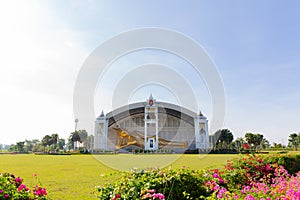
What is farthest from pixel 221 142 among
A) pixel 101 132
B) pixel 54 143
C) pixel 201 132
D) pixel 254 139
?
pixel 54 143

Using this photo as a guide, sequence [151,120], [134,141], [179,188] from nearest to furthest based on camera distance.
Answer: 1. [179,188]
2. [151,120]
3. [134,141]

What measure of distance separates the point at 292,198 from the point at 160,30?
7.42 metres

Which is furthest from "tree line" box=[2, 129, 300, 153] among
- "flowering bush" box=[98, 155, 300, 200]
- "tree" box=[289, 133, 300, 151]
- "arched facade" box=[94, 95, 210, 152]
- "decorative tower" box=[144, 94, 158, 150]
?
"flowering bush" box=[98, 155, 300, 200]

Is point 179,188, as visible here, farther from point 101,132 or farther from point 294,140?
point 294,140

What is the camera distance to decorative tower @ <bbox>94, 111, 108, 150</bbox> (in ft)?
154

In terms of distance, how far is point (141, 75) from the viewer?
38.0 ft

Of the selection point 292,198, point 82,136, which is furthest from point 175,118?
point 292,198

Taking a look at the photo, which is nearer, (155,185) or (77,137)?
(155,185)

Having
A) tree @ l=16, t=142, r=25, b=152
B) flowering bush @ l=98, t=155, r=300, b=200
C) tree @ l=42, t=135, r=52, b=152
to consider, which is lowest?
tree @ l=16, t=142, r=25, b=152

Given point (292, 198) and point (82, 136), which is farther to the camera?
point (82, 136)

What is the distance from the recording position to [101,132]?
47.7m

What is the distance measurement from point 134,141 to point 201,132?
13.2 meters

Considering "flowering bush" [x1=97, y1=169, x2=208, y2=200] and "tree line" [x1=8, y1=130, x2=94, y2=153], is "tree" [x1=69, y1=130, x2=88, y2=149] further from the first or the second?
"flowering bush" [x1=97, y1=169, x2=208, y2=200]

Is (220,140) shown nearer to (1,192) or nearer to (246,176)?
(246,176)
